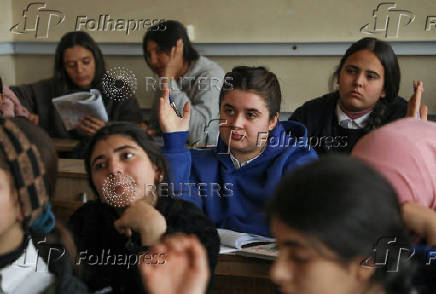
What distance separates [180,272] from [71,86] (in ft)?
10.2

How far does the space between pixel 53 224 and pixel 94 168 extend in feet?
1.47

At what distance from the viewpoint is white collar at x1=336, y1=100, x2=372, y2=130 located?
120 inches

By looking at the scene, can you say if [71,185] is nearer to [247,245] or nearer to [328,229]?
[247,245]

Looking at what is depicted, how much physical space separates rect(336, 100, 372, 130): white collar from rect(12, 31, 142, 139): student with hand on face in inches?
56.0

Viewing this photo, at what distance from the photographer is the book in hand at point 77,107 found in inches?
129

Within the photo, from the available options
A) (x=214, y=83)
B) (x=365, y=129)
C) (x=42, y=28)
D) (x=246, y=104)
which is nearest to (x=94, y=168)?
(x=246, y=104)

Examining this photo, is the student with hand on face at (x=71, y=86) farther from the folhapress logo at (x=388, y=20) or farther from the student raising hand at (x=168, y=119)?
the folhapress logo at (x=388, y=20)

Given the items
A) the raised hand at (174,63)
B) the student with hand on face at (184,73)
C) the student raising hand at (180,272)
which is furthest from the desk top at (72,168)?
the student raising hand at (180,272)

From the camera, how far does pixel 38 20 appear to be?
4973mm

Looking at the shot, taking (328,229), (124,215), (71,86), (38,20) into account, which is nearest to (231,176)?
(124,215)

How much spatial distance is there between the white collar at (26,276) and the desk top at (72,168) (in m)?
1.42

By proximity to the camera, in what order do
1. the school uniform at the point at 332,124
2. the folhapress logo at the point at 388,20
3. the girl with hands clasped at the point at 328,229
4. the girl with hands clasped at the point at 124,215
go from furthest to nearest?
the folhapress logo at the point at 388,20
the school uniform at the point at 332,124
the girl with hands clasped at the point at 124,215
the girl with hands clasped at the point at 328,229

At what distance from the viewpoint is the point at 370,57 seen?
9.87 ft

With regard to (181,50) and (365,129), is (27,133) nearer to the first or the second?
(365,129)
